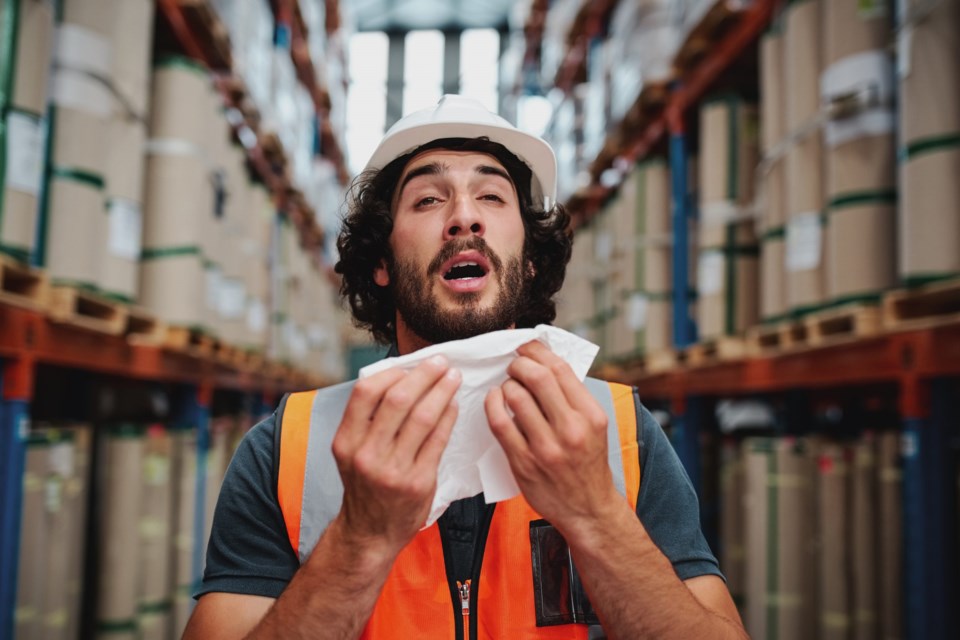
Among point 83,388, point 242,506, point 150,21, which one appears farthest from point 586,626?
point 83,388

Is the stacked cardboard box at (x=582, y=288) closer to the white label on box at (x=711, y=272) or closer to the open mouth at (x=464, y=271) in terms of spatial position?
the white label on box at (x=711, y=272)

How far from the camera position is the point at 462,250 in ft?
6.10

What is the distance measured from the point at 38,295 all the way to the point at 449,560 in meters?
2.05

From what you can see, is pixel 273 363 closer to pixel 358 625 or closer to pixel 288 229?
pixel 288 229

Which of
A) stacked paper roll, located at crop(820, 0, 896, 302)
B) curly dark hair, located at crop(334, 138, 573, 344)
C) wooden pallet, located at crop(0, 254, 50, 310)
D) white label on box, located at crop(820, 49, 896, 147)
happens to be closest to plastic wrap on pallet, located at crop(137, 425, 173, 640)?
wooden pallet, located at crop(0, 254, 50, 310)

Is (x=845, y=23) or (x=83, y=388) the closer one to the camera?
(x=845, y=23)

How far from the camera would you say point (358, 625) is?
138cm

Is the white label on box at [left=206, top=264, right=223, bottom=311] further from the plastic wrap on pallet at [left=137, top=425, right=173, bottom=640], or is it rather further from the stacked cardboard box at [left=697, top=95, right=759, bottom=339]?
the stacked cardboard box at [left=697, top=95, right=759, bottom=339]

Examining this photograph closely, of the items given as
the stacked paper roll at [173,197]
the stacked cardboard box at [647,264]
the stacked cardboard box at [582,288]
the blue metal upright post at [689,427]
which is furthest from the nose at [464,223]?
the stacked cardboard box at [582,288]

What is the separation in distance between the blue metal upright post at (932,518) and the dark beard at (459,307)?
1.53 m

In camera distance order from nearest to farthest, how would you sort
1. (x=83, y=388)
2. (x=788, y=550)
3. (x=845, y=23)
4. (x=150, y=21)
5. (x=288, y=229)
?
(x=845, y=23)
(x=788, y=550)
(x=150, y=21)
(x=83, y=388)
(x=288, y=229)

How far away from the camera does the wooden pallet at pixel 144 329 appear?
382cm

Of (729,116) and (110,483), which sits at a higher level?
(729,116)

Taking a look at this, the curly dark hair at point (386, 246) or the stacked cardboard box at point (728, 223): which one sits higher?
the stacked cardboard box at point (728, 223)
